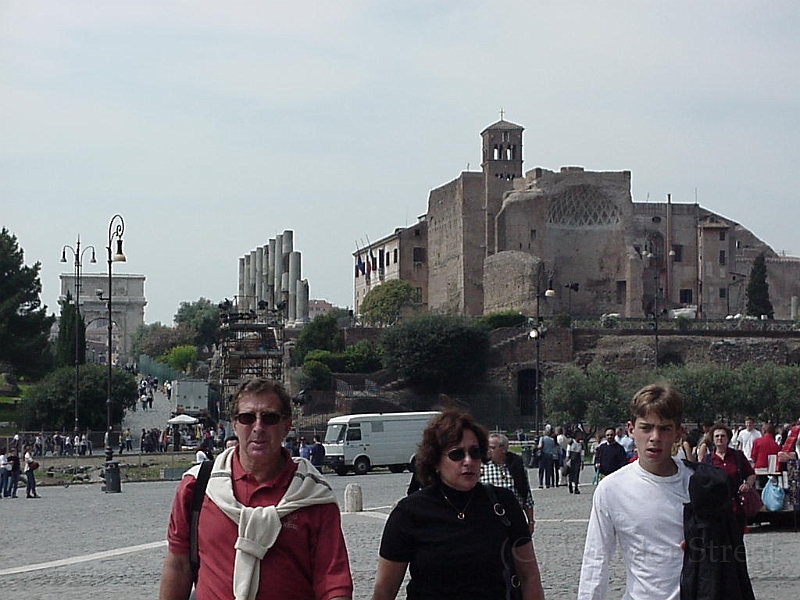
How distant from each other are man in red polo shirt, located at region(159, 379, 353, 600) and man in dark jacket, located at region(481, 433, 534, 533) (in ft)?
10.1

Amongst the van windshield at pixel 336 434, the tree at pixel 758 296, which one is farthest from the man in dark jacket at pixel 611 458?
the tree at pixel 758 296

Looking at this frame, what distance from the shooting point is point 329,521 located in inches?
179

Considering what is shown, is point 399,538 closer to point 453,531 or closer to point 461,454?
point 453,531

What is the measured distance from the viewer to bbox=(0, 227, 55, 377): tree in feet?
208

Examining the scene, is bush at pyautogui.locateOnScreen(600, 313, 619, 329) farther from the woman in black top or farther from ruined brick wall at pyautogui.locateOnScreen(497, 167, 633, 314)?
the woman in black top

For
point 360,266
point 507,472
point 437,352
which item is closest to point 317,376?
point 437,352

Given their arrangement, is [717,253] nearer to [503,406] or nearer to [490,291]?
[490,291]

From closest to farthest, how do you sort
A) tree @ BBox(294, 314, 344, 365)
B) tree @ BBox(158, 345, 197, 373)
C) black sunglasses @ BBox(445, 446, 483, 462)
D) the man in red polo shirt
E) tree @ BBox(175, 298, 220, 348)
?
the man in red polo shirt, black sunglasses @ BBox(445, 446, 483, 462), tree @ BBox(294, 314, 344, 365), tree @ BBox(158, 345, 197, 373), tree @ BBox(175, 298, 220, 348)

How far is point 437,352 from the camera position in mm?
68000

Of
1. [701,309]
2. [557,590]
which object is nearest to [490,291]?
[701,309]

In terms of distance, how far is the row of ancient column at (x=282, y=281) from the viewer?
7612cm

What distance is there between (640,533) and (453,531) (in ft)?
2.89

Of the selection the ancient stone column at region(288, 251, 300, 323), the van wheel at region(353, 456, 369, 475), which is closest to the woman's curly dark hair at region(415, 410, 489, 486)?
the van wheel at region(353, 456, 369, 475)

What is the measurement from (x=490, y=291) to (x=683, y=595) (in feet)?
266
